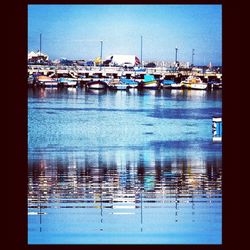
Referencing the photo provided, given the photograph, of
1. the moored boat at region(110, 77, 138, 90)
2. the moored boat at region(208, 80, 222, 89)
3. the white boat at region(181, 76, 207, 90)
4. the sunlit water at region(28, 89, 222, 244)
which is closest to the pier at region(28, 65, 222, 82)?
the moored boat at region(208, 80, 222, 89)

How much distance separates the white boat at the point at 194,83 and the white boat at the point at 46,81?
1.60 m

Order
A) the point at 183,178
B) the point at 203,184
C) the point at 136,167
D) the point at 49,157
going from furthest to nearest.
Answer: the point at 49,157 < the point at 136,167 < the point at 183,178 < the point at 203,184

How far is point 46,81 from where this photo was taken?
24.3 feet

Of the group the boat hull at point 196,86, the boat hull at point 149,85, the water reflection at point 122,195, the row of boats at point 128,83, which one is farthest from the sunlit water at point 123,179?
the boat hull at point 149,85

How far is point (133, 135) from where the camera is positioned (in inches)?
403

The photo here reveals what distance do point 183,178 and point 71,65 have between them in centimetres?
177

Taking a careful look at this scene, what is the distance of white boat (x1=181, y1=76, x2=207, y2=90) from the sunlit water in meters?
0.17

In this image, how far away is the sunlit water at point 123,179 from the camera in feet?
13.1

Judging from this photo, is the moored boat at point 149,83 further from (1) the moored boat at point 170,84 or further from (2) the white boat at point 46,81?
(2) the white boat at point 46,81

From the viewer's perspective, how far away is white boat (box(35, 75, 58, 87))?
23.6 ft
